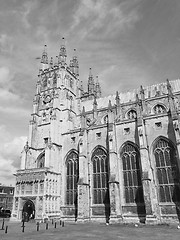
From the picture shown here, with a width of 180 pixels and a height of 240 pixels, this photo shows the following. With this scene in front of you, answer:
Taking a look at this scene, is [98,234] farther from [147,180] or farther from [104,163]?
[104,163]

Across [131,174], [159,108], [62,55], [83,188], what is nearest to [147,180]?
[131,174]

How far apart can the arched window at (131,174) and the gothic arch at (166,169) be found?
263 cm

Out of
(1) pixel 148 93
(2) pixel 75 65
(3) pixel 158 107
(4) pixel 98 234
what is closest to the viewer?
(4) pixel 98 234

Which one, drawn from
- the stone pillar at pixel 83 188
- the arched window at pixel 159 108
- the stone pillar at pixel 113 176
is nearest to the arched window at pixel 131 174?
the stone pillar at pixel 113 176

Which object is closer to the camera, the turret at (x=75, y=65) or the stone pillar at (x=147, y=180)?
the stone pillar at (x=147, y=180)

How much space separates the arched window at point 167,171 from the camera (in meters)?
27.2

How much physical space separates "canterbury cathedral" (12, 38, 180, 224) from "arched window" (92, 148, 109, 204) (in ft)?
0.47

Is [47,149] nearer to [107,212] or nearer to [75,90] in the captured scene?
[107,212]

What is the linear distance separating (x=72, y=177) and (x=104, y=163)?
6.62 m

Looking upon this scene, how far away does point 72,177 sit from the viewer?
116 ft

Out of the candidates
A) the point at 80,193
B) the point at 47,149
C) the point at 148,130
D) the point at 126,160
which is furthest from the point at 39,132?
the point at 148,130

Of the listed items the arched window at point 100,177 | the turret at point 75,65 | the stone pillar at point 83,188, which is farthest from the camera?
the turret at point 75,65

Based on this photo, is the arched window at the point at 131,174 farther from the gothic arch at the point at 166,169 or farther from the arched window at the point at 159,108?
the arched window at the point at 159,108

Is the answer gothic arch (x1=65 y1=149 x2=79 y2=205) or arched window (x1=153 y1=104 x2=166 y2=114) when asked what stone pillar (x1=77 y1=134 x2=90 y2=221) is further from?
arched window (x1=153 y1=104 x2=166 y2=114)
